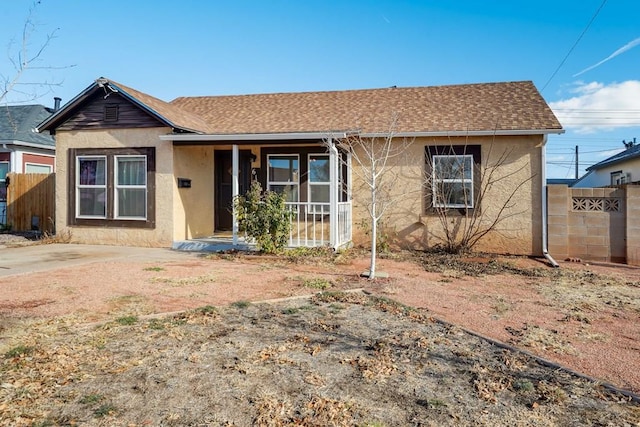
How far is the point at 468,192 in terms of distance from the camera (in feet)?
35.4

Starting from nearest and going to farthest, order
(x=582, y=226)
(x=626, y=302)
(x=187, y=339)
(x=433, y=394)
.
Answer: (x=433, y=394) < (x=187, y=339) < (x=626, y=302) < (x=582, y=226)

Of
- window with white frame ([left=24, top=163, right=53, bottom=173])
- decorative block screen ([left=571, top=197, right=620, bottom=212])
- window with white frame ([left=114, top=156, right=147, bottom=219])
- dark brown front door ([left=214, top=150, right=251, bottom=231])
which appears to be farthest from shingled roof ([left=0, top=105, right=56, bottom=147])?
decorative block screen ([left=571, top=197, right=620, bottom=212])

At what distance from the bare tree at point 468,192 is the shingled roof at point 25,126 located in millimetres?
14933

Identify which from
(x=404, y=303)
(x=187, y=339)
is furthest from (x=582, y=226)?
(x=187, y=339)

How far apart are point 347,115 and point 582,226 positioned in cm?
692

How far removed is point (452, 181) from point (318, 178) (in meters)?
3.61

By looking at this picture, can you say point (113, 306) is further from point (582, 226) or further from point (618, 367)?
point (582, 226)

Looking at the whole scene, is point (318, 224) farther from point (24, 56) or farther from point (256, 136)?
point (24, 56)

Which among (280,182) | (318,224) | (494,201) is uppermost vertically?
(280,182)

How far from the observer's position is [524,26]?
1434 centimetres

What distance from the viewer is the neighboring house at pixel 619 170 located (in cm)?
1650

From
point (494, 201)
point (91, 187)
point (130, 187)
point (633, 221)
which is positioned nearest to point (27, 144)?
point (91, 187)

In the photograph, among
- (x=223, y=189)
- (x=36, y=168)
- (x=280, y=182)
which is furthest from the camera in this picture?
(x=36, y=168)

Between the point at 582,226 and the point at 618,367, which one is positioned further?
the point at 582,226
